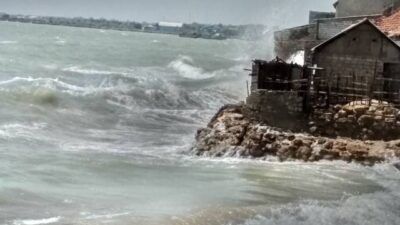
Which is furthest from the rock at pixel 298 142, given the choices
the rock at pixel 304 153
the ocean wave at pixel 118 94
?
the ocean wave at pixel 118 94

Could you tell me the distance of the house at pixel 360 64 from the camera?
18.9m

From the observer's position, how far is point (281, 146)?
17.0m

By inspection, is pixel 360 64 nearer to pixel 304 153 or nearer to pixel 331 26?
pixel 304 153

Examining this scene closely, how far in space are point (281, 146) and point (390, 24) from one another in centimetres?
845

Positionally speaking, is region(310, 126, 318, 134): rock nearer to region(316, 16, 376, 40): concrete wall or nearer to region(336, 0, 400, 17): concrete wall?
region(316, 16, 376, 40): concrete wall

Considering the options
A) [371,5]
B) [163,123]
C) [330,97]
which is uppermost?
[371,5]

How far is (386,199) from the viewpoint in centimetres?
1316

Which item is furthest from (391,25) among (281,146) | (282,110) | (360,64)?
(281,146)

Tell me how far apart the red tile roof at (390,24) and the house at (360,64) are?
85.1 inches

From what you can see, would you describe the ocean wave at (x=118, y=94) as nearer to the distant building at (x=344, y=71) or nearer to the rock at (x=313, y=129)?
the distant building at (x=344, y=71)

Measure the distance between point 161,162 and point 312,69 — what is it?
17.2 ft

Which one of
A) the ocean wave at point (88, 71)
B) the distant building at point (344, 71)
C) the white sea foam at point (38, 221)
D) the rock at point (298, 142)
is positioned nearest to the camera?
the white sea foam at point (38, 221)

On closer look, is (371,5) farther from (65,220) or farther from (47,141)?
(65,220)

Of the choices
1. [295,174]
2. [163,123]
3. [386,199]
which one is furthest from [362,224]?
[163,123]
